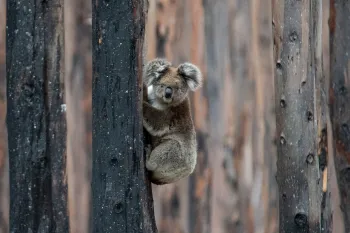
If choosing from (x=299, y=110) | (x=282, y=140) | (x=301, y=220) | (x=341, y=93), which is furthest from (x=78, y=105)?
(x=301, y=220)

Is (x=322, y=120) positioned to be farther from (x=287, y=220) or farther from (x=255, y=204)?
(x=255, y=204)

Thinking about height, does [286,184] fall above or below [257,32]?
below

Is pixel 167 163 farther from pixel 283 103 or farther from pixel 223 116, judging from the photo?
pixel 223 116

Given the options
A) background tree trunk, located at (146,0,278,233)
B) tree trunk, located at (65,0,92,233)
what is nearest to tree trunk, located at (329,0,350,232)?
background tree trunk, located at (146,0,278,233)

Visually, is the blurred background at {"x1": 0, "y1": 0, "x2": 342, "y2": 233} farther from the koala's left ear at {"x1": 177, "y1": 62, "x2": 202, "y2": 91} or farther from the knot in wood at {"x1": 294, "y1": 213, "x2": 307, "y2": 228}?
the knot in wood at {"x1": 294, "y1": 213, "x2": 307, "y2": 228}

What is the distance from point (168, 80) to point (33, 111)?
0.94 meters

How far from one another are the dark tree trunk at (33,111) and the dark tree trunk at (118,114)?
439mm

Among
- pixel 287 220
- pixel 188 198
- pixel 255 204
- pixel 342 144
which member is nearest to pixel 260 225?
pixel 255 204

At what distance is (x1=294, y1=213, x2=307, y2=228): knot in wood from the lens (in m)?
6.02

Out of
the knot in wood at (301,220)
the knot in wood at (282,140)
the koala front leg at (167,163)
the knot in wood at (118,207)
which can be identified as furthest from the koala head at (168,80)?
the knot in wood at (301,220)

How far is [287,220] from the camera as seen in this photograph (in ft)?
20.0

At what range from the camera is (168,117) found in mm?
6004

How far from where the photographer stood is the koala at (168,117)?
5805mm

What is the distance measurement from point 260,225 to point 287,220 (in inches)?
90.5
